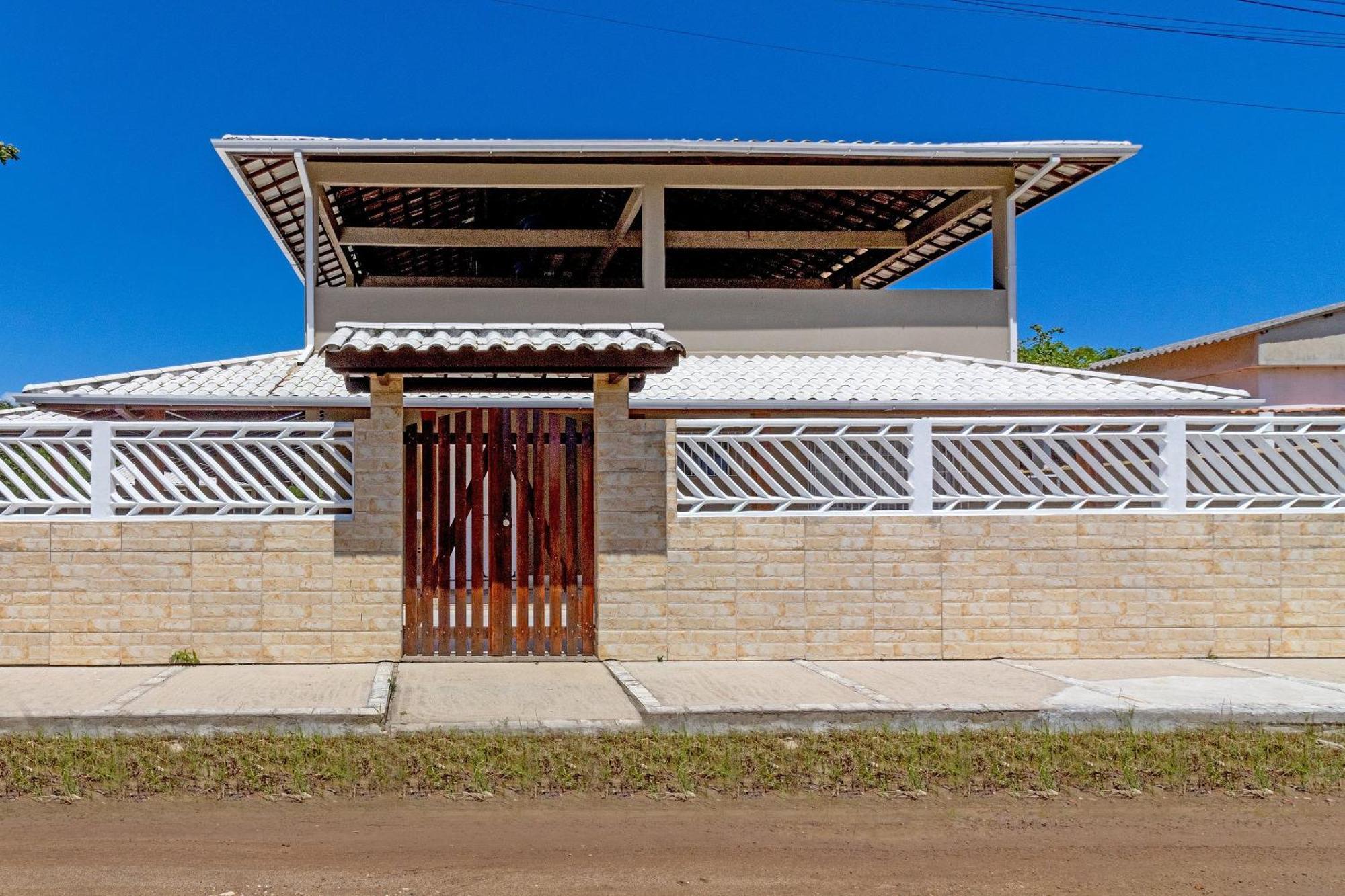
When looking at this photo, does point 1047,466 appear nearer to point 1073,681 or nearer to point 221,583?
point 1073,681

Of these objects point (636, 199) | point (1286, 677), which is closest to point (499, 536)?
point (1286, 677)

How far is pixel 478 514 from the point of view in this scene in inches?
350

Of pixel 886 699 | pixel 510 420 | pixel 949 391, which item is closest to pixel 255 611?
pixel 510 420

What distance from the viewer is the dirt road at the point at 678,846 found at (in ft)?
15.2

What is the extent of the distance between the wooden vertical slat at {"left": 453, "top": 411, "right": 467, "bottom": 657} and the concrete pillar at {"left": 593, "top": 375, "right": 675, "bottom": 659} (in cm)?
97

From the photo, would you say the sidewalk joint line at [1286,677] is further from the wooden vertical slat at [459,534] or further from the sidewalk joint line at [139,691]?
the sidewalk joint line at [139,691]

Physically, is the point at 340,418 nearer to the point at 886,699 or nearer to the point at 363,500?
the point at 363,500

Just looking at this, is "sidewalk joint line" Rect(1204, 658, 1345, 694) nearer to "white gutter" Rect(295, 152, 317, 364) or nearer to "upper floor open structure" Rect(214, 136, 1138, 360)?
"upper floor open structure" Rect(214, 136, 1138, 360)

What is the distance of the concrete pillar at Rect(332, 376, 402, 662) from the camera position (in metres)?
8.67

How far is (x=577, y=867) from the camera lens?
4.83 m

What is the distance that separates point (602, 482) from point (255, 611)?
8.68 ft

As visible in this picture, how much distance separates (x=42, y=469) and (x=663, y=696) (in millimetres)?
4878

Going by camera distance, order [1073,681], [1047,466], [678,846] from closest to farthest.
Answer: [678,846] → [1073,681] → [1047,466]

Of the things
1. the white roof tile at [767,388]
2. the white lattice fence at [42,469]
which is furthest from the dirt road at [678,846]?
the white roof tile at [767,388]
